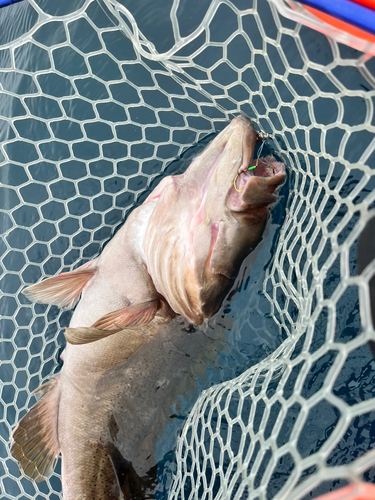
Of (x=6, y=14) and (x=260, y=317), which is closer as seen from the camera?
(x=260, y=317)

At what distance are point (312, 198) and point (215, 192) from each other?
785mm

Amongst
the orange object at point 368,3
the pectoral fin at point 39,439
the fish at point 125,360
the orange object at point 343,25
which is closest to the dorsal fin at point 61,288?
the fish at point 125,360

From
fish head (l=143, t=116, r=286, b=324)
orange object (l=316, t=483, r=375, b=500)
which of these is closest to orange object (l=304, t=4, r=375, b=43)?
fish head (l=143, t=116, r=286, b=324)

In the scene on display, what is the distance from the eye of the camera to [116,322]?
9.77ft

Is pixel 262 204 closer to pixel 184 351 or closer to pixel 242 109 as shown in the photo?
pixel 242 109

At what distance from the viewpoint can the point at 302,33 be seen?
2779 millimetres

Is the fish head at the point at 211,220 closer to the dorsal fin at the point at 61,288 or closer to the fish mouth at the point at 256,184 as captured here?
the fish mouth at the point at 256,184

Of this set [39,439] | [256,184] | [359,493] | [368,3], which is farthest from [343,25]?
[39,439]

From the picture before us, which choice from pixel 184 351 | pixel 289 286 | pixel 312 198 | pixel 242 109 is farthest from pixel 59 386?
pixel 242 109

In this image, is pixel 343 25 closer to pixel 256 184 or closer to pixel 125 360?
pixel 256 184

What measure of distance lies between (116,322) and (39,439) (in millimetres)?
1271

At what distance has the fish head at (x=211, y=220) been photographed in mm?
2596

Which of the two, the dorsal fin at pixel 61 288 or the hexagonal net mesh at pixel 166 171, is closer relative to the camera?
the hexagonal net mesh at pixel 166 171

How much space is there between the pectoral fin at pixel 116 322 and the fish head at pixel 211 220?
0.58 feet
